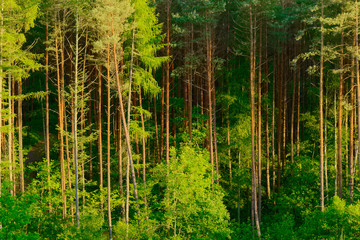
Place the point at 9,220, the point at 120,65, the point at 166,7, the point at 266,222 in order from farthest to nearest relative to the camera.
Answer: the point at 266,222 < the point at 166,7 < the point at 120,65 < the point at 9,220

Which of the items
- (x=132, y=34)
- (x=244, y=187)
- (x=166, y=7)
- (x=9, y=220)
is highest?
(x=166, y=7)

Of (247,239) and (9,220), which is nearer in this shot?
(9,220)

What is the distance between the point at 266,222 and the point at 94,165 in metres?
16.0

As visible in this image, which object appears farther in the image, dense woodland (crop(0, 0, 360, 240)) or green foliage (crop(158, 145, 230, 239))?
green foliage (crop(158, 145, 230, 239))

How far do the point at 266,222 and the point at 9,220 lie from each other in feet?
61.3

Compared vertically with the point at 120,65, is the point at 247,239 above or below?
below

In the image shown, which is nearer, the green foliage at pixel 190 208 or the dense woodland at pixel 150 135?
the dense woodland at pixel 150 135

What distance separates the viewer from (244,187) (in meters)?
27.9

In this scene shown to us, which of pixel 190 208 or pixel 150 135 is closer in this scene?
pixel 190 208

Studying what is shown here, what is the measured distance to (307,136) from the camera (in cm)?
3231

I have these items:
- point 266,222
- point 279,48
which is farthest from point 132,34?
point 266,222

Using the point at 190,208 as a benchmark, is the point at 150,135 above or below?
above

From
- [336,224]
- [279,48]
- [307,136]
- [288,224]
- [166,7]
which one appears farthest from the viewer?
[307,136]

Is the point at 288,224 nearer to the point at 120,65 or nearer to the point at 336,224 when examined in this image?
the point at 336,224
